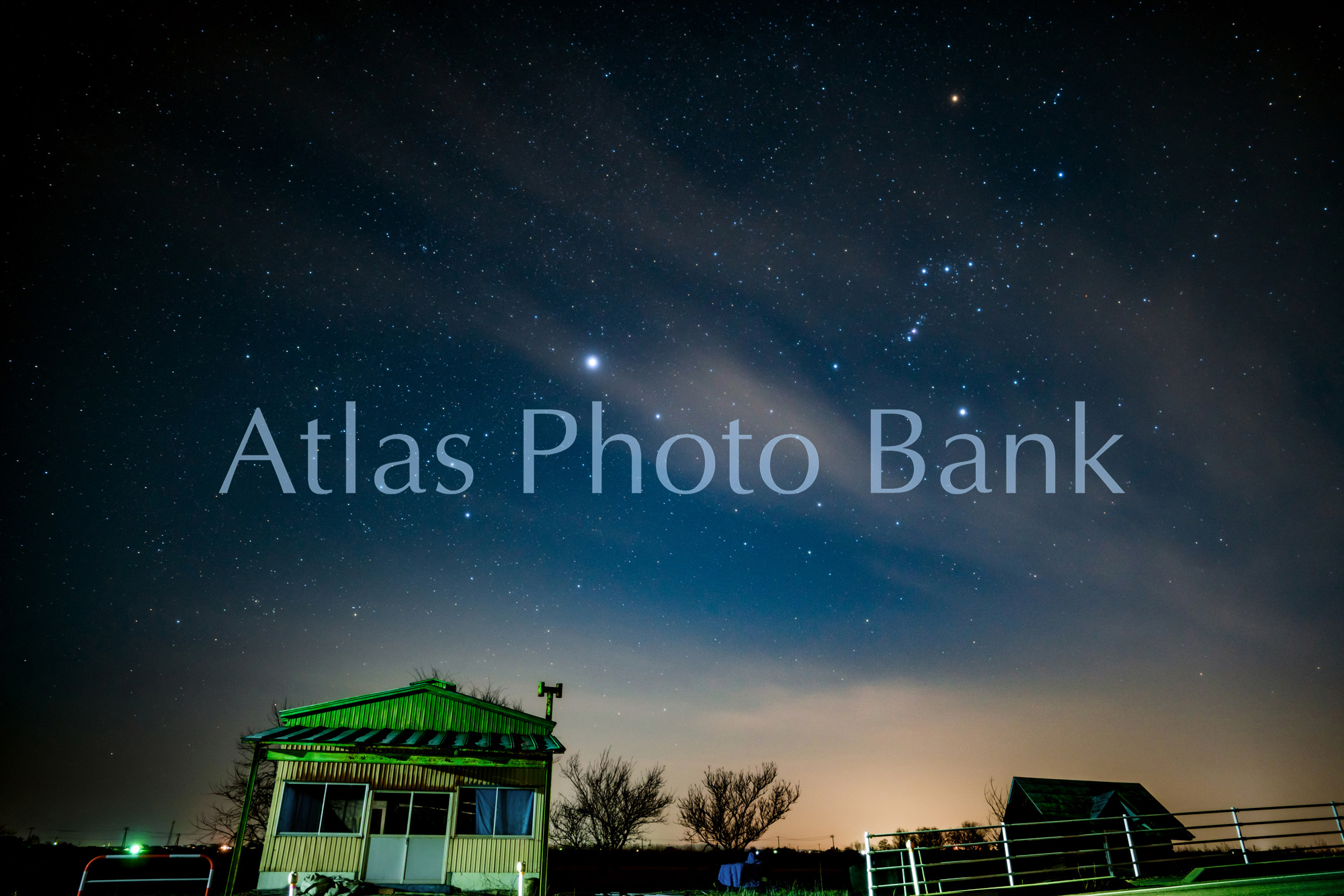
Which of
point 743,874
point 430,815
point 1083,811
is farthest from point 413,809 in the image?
point 1083,811

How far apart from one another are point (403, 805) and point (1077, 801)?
2618 cm

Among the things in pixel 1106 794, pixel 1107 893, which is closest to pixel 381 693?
pixel 1107 893

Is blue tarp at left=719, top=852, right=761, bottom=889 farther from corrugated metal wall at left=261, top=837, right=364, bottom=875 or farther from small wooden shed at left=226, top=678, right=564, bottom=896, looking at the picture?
corrugated metal wall at left=261, top=837, right=364, bottom=875

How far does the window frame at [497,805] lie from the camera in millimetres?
18406

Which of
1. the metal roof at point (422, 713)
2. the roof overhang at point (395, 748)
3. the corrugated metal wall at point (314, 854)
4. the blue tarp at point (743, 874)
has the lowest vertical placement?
the blue tarp at point (743, 874)

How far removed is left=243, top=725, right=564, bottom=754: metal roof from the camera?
1733 cm

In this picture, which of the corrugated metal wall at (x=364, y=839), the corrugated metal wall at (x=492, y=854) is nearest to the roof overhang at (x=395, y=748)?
the corrugated metal wall at (x=364, y=839)

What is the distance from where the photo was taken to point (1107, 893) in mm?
12242

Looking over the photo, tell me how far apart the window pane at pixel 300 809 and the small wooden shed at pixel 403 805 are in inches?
0.8

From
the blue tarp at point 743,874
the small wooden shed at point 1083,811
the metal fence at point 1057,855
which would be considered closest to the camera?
the metal fence at point 1057,855

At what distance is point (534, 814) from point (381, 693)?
5362 millimetres

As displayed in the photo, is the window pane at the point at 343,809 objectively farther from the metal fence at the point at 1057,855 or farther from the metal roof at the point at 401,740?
the metal fence at the point at 1057,855

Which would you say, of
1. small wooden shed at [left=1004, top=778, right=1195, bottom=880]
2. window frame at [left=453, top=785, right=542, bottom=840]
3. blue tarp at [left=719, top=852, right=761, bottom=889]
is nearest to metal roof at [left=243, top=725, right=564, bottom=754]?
window frame at [left=453, top=785, right=542, bottom=840]

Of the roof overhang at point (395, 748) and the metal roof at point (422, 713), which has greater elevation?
the metal roof at point (422, 713)
